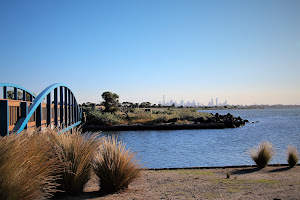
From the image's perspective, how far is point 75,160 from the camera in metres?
4.86

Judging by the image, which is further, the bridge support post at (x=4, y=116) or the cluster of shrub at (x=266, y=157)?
the cluster of shrub at (x=266, y=157)

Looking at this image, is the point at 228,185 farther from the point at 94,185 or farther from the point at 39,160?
the point at 39,160

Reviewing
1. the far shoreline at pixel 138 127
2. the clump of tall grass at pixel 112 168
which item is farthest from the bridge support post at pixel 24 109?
the far shoreline at pixel 138 127

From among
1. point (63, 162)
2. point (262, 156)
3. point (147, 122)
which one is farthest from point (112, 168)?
point (147, 122)

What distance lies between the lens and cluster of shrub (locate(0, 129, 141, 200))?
11.4 feet

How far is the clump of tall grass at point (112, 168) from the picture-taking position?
5.19 m

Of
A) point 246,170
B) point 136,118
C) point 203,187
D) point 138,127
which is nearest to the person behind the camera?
point 203,187

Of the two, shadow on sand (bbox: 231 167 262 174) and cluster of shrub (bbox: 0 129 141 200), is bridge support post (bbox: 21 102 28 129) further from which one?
shadow on sand (bbox: 231 167 262 174)

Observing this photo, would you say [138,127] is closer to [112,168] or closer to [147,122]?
[147,122]

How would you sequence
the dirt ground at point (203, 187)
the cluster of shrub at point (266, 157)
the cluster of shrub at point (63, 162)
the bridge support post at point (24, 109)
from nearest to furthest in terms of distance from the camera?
the cluster of shrub at point (63, 162), the dirt ground at point (203, 187), the bridge support post at point (24, 109), the cluster of shrub at point (266, 157)

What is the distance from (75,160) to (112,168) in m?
0.66

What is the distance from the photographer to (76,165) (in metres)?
4.87

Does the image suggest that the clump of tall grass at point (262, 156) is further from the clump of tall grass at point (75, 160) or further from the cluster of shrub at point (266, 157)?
the clump of tall grass at point (75, 160)

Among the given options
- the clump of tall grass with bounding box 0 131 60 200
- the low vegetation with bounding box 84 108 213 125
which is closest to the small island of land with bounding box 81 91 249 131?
the low vegetation with bounding box 84 108 213 125
